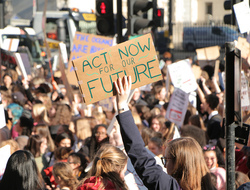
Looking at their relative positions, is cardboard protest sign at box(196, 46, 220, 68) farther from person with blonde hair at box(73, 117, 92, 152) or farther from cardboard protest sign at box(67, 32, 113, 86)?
person with blonde hair at box(73, 117, 92, 152)

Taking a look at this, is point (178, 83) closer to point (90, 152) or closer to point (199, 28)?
point (90, 152)

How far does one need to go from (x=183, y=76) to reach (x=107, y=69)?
4306 millimetres

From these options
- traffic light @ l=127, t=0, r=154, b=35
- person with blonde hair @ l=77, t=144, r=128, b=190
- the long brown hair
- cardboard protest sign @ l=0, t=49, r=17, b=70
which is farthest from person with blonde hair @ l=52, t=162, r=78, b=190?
cardboard protest sign @ l=0, t=49, r=17, b=70

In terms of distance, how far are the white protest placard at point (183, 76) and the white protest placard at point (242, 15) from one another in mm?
1507

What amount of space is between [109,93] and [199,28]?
25423mm

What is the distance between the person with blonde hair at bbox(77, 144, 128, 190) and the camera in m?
2.91

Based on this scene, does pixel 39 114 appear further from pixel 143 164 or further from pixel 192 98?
pixel 143 164

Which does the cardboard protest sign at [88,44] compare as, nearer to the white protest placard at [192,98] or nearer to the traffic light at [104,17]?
the traffic light at [104,17]

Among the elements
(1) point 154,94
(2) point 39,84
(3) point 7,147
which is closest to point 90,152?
(3) point 7,147

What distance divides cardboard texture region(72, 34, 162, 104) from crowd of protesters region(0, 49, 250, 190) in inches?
6.6

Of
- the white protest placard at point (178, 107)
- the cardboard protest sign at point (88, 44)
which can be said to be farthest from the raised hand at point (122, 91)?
the cardboard protest sign at point (88, 44)

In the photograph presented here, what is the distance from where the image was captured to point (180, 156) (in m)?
2.75

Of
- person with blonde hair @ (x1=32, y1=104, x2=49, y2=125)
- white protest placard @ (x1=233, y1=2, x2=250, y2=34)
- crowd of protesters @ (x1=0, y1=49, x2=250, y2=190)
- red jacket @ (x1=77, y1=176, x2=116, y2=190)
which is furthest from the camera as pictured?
person with blonde hair @ (x1=32, y1=104, x2=49, y2=125)

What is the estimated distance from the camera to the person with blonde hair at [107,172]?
2.91 meters
